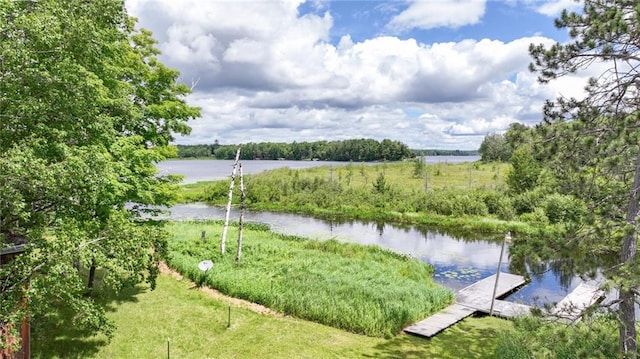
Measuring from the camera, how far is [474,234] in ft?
113

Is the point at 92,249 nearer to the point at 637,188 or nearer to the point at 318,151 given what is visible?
the point at 637,188

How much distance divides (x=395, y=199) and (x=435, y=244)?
14.9 m

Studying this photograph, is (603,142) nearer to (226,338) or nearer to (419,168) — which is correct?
(226,338)

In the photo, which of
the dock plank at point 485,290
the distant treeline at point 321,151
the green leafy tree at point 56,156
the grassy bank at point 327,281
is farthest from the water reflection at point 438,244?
the distant treeline at point 321,151

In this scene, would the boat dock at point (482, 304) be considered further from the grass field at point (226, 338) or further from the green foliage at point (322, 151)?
the green foliage at point (322, 151)

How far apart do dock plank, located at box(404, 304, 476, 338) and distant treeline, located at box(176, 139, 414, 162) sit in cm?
9137

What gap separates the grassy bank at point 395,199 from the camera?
38.4 m

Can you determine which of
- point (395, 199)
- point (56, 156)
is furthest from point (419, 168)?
point (56, 156)

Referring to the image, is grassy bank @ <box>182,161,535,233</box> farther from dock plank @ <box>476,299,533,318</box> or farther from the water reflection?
dock plank @ <box>476,299,533,318</box>

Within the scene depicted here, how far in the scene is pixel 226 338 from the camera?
13.4m

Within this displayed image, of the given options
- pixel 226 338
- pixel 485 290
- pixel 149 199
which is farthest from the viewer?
pixel 485 290

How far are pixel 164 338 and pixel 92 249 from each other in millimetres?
5403

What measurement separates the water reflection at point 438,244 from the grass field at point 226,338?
3497mm

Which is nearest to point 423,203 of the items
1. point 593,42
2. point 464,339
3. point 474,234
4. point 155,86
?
point 474,234
